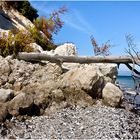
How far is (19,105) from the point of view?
9.99 meters

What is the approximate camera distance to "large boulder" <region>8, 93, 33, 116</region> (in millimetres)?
9961

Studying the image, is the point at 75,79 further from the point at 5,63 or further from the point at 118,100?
the point at 5,63

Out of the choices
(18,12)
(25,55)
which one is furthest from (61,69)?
(18,12)

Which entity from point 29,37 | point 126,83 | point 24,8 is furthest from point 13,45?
point 24,8

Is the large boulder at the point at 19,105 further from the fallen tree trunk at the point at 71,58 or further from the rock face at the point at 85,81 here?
the fallen tree trunk at the point at 71,58

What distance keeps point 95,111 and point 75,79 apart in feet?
4.77

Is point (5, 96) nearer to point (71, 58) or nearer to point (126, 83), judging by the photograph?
point (71, 58)

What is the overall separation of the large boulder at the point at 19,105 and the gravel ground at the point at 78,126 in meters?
0.24

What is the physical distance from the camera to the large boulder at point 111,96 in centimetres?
1136

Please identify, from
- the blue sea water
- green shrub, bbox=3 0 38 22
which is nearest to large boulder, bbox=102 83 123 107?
the blue sea water

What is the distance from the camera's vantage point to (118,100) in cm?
1135

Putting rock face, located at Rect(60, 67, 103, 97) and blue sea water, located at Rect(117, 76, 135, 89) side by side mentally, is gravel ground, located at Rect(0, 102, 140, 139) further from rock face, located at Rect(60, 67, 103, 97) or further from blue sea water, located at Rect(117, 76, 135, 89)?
blue sea water, located at Rect(117, 76, 135, 89)

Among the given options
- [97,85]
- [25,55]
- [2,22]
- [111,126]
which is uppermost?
[2,22]

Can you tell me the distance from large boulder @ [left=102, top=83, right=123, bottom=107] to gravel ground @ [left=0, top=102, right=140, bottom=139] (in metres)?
0.47
